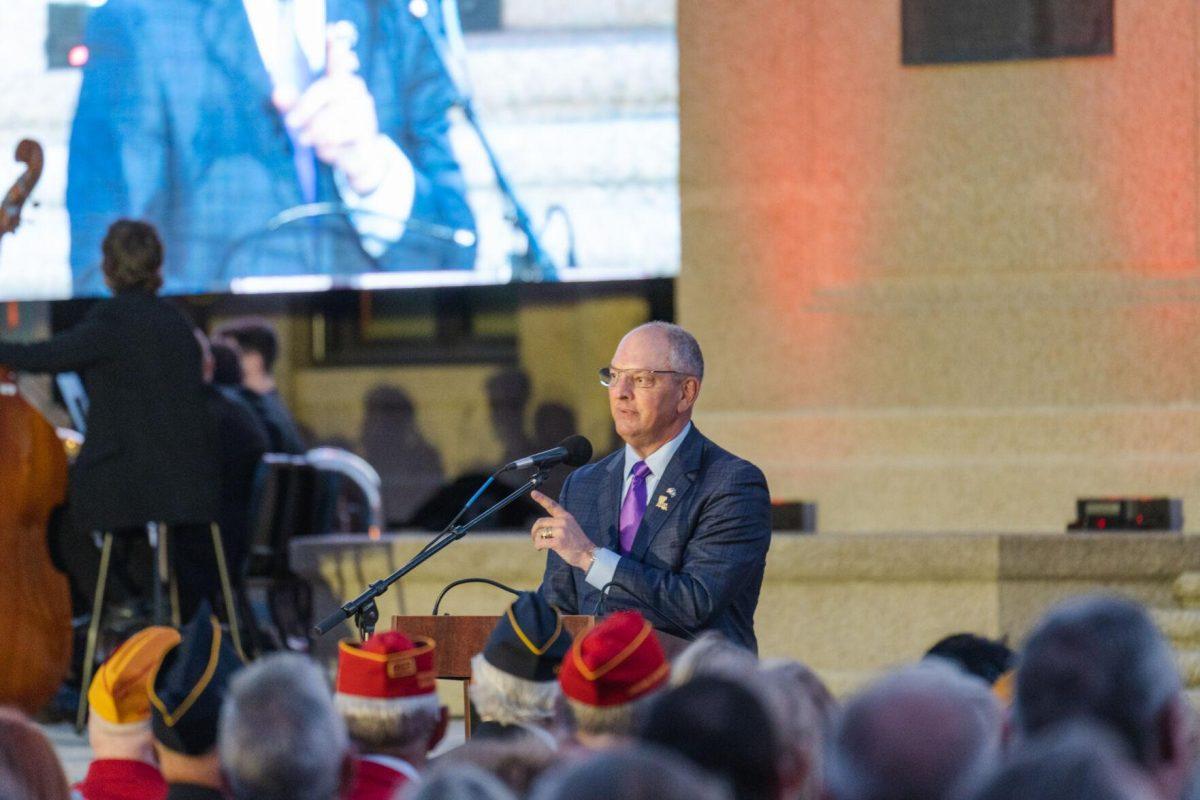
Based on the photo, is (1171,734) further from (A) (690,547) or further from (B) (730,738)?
(A) (690,547)

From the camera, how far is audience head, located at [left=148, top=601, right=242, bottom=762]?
3.02 meters

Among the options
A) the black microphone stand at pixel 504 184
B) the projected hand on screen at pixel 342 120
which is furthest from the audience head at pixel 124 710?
the projected hand on screen at pixel 342 120

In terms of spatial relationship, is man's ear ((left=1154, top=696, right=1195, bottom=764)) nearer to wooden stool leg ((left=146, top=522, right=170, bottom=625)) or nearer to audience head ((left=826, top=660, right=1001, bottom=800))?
audience head ((left=826, top=660, right=1001, bottom=800))

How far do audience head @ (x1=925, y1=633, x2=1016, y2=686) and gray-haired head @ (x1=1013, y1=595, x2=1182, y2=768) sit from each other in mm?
1337

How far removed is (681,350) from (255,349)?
503cm

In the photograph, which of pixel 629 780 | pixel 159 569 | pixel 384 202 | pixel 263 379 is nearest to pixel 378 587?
pixel 629 780

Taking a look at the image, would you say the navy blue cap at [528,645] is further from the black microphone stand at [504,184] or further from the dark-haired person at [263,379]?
the black microphone stand at [504,184]

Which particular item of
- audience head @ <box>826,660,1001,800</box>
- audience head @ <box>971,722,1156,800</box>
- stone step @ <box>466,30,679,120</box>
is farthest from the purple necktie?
stone step @ <box>466,30,679,120</box>

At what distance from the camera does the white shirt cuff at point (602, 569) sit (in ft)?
14.8

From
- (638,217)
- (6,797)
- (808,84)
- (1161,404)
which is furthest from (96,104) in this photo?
(6,797)

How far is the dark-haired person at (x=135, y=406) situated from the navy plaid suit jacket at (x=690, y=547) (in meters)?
2.58

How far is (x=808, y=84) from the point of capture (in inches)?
340

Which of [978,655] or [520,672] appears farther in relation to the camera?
[978,655]

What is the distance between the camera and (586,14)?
9.71 meters
